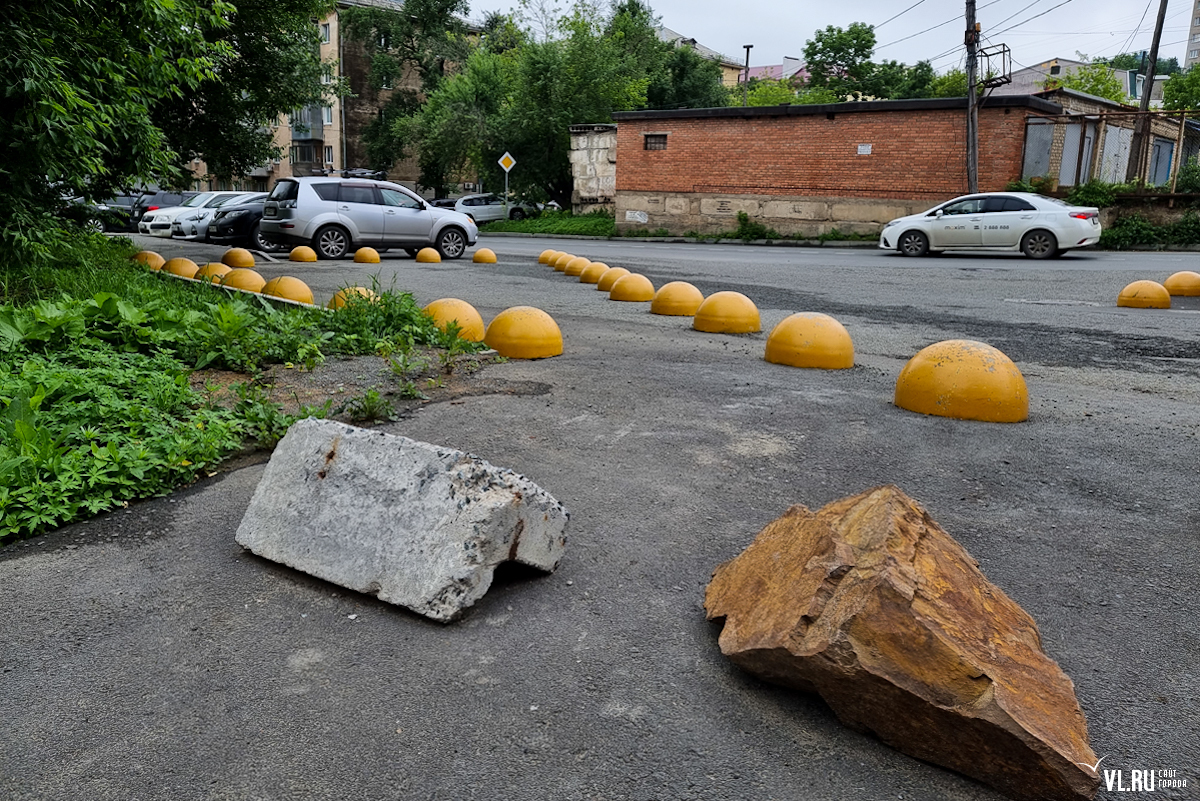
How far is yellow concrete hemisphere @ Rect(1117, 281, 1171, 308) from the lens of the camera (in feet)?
37.7

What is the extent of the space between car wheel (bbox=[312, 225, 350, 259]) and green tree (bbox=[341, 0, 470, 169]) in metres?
41.7

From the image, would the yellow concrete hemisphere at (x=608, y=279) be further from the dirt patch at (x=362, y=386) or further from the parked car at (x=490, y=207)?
the parked car at (x=490, y=207)

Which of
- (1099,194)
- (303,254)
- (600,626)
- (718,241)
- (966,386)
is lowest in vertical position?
(600,626)

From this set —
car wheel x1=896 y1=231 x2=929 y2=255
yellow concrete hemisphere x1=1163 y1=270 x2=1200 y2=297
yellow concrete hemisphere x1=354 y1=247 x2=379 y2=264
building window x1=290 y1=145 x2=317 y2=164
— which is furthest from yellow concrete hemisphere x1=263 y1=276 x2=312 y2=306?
building window x1=290 y1=145 x2=317 y2=164

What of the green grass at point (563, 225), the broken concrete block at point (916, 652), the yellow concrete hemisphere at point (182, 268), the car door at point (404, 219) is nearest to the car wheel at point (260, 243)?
the car door at point (404, 219)

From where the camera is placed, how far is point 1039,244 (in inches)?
774

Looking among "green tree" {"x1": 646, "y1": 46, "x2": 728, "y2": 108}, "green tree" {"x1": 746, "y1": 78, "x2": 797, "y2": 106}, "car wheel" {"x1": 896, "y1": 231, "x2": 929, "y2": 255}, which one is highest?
"green tree" {"x1": 746, "y1": 78, "x2": 797, "y2": 106}

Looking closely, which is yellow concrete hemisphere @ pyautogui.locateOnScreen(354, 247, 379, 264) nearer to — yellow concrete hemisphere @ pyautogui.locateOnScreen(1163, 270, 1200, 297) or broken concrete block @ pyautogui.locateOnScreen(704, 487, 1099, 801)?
yellow concrete hemisphere @ pyautogui.locateOnScreen(1163, 270, 1200, 297)

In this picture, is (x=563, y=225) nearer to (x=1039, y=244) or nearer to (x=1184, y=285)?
(x=1039, y=244)

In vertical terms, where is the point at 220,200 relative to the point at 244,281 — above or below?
above

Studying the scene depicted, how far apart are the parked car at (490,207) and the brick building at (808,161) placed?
9840mm

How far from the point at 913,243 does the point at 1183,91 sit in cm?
5557

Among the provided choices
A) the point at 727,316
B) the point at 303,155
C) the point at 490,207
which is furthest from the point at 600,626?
the point at 303,155

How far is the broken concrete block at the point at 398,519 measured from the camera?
3.03 meters
